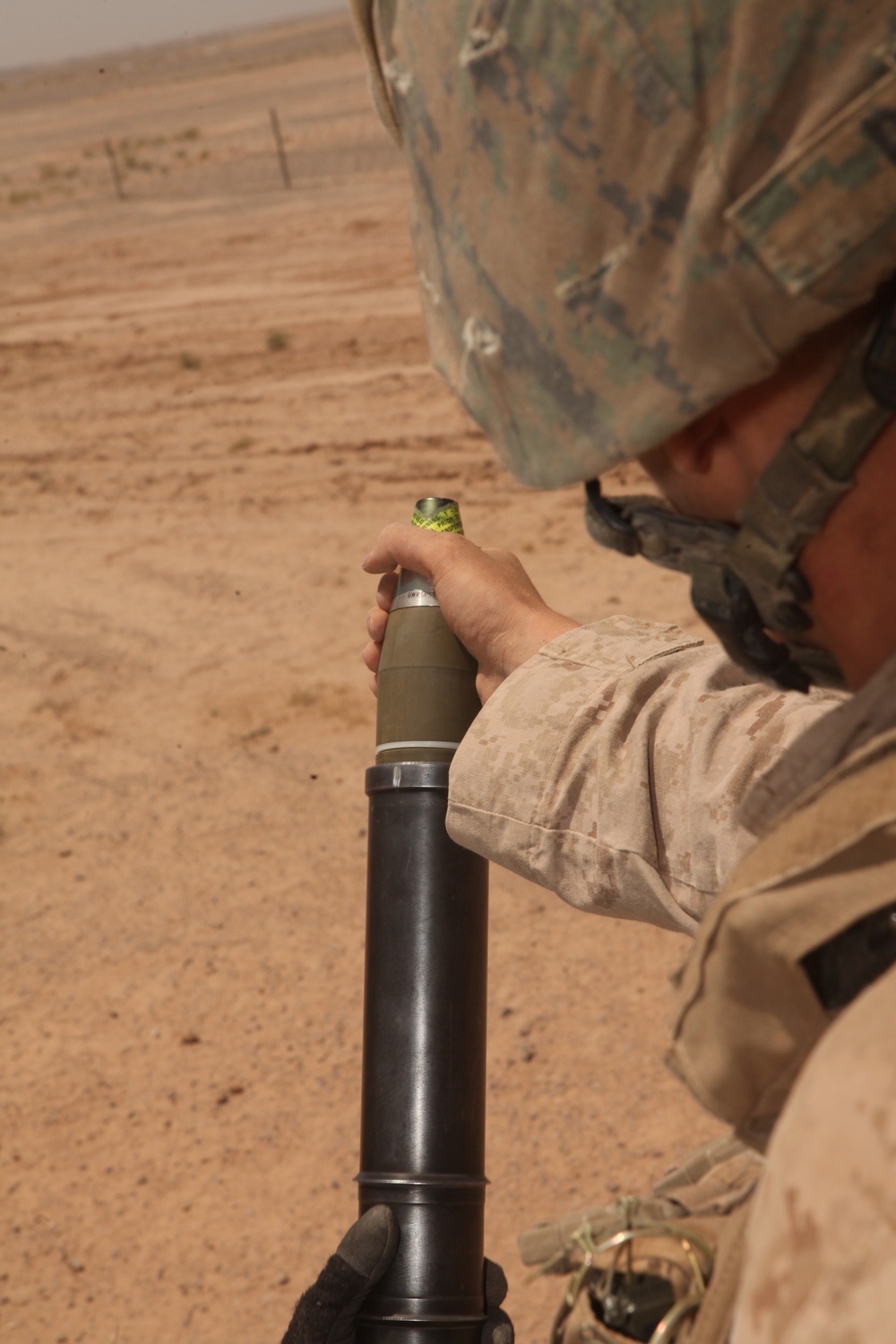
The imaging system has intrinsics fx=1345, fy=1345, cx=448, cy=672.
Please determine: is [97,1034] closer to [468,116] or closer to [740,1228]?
[740,1228]

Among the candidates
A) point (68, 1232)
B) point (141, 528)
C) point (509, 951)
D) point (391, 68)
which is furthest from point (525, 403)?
point (141, 528)

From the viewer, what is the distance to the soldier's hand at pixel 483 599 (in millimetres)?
1898

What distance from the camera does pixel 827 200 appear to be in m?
0.90

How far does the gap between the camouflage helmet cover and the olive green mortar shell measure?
0.71 metres

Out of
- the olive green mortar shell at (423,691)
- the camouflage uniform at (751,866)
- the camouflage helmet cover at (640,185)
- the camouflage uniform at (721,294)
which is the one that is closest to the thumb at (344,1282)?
the camouflage uniform at (751,866)

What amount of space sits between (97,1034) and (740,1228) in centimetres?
287

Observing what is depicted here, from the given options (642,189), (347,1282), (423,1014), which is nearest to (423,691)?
(423,1014)

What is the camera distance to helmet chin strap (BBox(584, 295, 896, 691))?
3.12ft

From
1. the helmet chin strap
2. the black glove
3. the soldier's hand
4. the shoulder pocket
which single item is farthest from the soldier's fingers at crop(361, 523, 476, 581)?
the shoulder pocket

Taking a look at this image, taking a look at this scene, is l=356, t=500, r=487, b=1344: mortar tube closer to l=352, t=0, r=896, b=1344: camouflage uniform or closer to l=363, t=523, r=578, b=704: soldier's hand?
l=363, t=523, r=578, b=704: soldier's hand

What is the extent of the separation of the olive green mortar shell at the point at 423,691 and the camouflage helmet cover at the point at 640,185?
0.71 meters

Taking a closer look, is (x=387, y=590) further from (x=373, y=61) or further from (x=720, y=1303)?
(x=720, y=1303)

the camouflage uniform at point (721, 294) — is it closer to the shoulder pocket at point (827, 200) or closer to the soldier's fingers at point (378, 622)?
the shoulder pocket at point (827, 200)

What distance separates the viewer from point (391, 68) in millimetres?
1122
